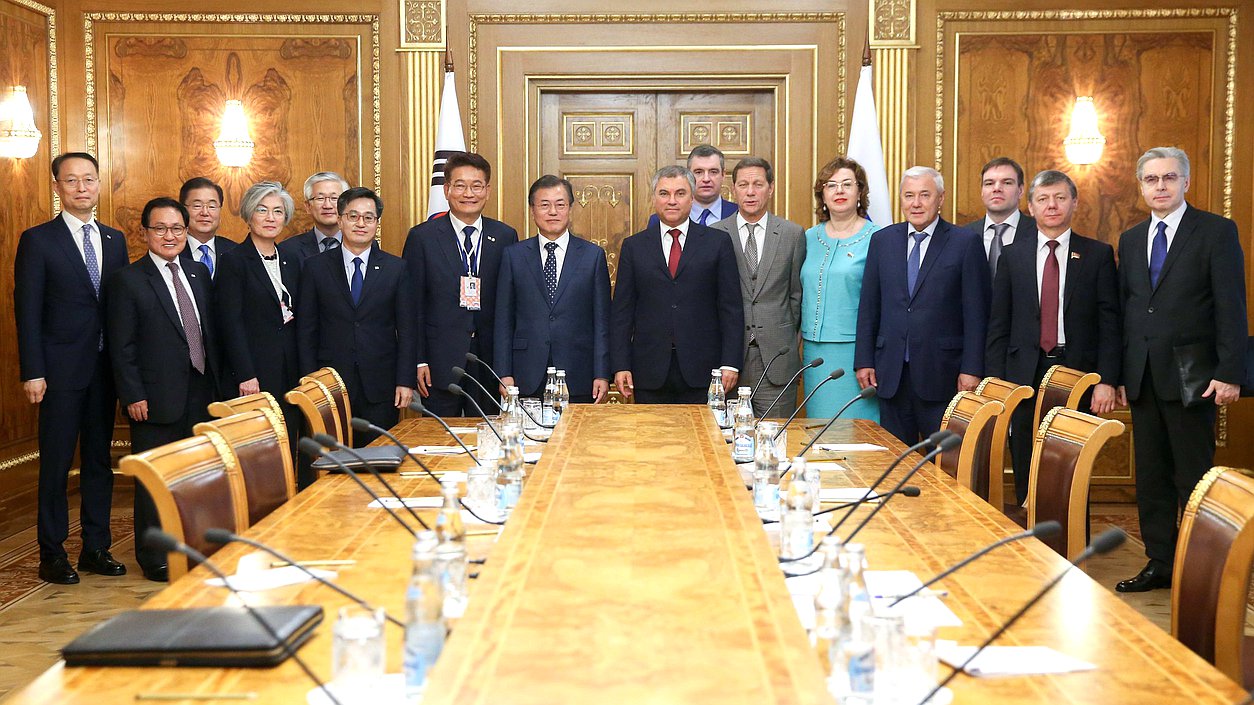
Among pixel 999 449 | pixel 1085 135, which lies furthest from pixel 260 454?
pixel 1085 135

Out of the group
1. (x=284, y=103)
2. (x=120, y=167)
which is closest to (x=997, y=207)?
(x=284, y=103)

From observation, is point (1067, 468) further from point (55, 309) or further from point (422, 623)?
point (55, 309)

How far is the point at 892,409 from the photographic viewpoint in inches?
189

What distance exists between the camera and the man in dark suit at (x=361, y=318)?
4875 millimetres

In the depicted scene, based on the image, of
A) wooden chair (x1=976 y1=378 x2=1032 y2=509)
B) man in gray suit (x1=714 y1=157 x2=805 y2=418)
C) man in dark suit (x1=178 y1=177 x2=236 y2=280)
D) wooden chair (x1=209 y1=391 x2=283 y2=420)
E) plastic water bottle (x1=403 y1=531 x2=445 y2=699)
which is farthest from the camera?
man in dark suit (x1=178 y1=177 x2=236 y2=280)

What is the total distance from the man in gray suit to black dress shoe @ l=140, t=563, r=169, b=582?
2.46 meters

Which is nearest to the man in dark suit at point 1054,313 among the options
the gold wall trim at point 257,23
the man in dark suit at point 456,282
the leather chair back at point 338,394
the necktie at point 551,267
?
the necktie at point 551,267

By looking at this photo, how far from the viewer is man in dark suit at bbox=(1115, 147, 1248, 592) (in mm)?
4301

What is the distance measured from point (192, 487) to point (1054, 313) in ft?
11.6

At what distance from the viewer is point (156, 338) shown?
181 inches

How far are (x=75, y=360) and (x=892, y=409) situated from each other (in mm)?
3274

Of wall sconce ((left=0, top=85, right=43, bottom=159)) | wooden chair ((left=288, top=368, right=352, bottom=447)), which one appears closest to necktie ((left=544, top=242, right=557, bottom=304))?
wooden chair ((left=288, top=368, right=352, bottom=447))

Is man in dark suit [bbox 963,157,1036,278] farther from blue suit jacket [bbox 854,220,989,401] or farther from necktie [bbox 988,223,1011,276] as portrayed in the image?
blue suit jacket [bbox 854,220,989,401]

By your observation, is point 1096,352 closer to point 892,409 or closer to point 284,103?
point 892,409
